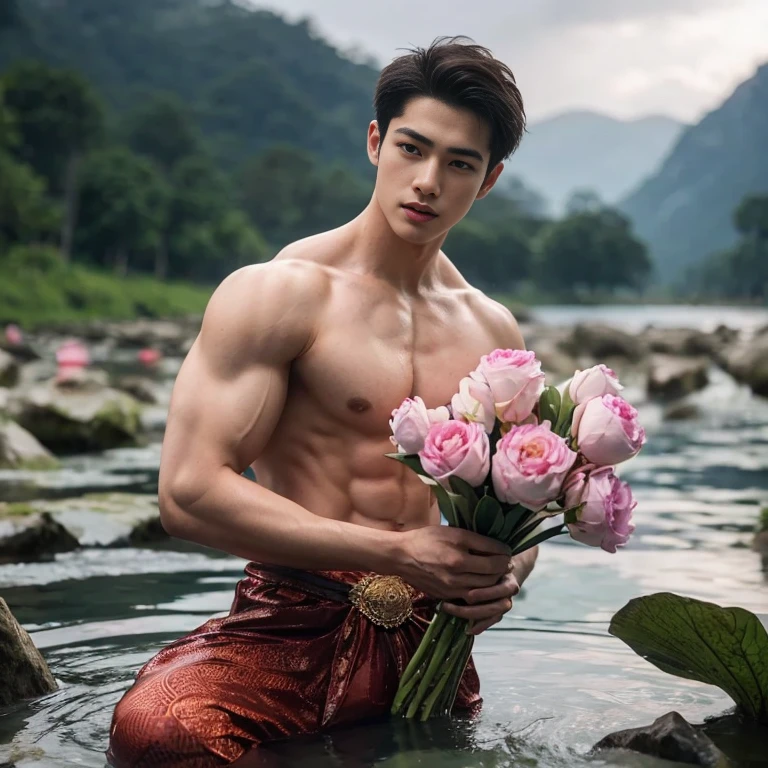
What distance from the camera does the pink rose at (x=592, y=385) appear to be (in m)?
3.07

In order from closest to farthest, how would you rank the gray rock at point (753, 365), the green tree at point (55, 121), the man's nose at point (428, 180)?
1. the man's nose at point (428, 180)
2. the gray rock at point (753, 365)
3. the green tree at point (55, 121)

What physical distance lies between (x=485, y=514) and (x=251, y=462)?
0.72 meters

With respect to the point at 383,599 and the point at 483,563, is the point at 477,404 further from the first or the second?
the point at 383,599

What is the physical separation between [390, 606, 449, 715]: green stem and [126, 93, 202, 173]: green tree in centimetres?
9475

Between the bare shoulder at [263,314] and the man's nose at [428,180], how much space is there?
15.8 inches

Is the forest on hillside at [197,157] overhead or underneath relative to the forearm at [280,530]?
overhead

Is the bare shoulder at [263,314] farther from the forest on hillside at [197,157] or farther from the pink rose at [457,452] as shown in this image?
the forest on hillside at [197,157]

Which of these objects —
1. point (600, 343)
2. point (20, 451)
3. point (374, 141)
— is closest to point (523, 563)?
point (374, 141)

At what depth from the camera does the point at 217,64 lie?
154875mm

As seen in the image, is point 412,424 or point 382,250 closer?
point 412,424

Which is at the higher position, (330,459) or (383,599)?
(330,459)

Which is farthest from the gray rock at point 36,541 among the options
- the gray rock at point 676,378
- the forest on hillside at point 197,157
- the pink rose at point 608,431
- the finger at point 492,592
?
the forest on hillside at point 197,157

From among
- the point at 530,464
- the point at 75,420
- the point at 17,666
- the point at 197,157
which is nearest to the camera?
the point at 530,464

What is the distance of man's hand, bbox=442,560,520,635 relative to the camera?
317cm
